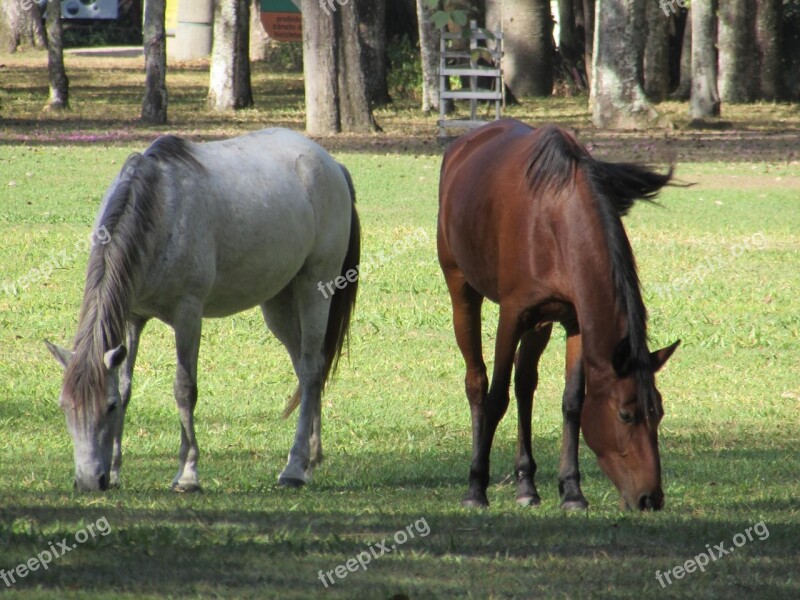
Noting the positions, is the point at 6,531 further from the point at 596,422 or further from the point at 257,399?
the point at 257,399

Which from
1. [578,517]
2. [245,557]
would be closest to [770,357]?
[578,517]

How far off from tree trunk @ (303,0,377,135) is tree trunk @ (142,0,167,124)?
3450 mm

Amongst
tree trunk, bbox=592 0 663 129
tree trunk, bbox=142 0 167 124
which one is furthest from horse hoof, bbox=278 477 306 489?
tree trunk, bbox=592 0 663 129

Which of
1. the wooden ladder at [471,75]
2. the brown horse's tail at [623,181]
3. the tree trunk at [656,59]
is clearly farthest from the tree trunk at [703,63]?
the brown horse's tail at [623,181]

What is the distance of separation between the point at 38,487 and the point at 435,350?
5390 mm

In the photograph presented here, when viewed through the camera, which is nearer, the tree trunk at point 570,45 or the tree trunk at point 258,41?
the tree trunk at point 570,45

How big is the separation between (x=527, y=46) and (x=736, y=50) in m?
6.09

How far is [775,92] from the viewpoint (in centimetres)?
4003

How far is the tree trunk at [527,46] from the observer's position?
128ft

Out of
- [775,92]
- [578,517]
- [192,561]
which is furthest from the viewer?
[775,92]

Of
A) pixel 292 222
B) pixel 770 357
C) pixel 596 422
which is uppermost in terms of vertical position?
pixel 292 222

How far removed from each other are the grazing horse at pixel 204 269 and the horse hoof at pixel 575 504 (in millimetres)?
1745

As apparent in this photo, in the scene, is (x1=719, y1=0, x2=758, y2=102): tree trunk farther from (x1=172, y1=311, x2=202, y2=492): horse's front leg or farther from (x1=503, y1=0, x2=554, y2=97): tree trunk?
(x1=172, y1=311, x2=202, y2=492): horse's front leg

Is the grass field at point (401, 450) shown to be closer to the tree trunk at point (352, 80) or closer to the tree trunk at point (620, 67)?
the tree trunk at point (352, 80)
